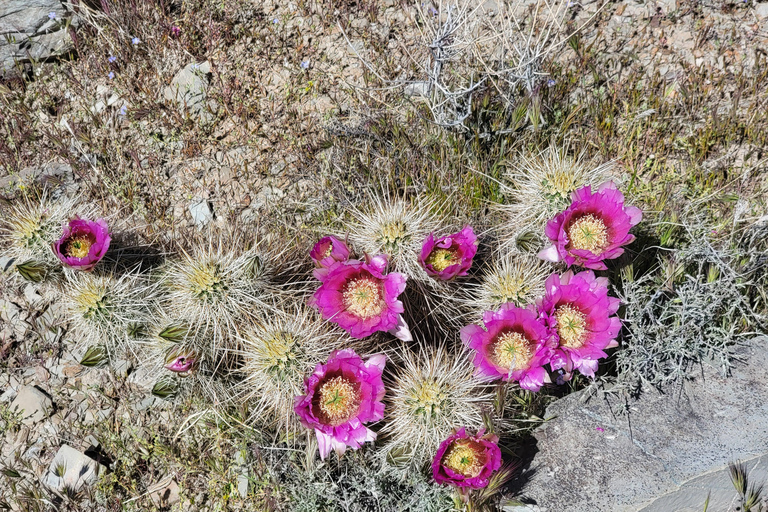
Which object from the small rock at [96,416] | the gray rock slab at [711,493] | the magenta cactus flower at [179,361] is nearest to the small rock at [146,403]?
the small rock at [96,416]

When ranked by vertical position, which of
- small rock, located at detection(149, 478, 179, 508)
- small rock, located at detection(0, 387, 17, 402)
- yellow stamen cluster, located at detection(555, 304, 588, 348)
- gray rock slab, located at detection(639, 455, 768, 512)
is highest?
yellow stamen cluster, located at detection(555, 304, 588, 348)

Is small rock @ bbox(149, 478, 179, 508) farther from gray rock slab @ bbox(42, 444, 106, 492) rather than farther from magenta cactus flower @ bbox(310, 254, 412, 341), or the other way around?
magenta cactus flower @ bbox(310, 254, 412, 341)

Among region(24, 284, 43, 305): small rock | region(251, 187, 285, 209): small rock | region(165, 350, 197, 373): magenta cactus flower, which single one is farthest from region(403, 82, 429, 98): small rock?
region(24, 284, 43, 305): small rock

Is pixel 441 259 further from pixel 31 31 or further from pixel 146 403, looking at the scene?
pixel 31 31

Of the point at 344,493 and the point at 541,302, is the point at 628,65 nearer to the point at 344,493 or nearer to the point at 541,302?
the point at 541,302

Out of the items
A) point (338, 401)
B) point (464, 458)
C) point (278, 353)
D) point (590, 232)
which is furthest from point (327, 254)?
point (590, 232)

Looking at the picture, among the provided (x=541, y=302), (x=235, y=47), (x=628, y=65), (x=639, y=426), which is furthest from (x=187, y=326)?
(x=628, y=65)
